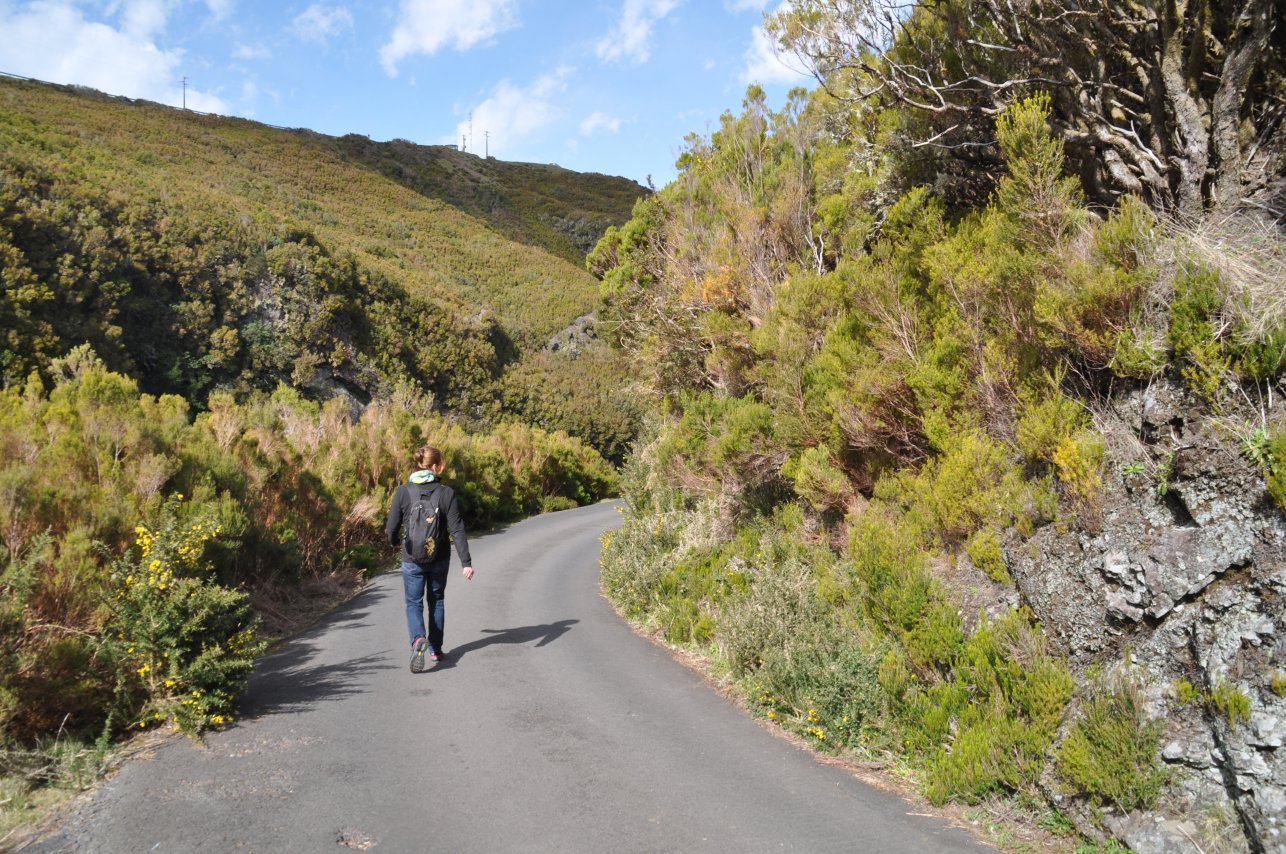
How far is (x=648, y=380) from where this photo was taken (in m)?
14.6

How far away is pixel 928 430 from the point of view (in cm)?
637

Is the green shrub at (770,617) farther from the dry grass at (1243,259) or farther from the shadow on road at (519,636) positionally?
the dry grass at (1243,259)

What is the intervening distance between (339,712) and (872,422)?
16.9 ft

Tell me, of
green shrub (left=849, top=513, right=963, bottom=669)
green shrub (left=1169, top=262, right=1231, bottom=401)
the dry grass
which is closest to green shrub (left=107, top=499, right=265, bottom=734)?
green shrub (left=849, top=513, right=963, bottom=669)

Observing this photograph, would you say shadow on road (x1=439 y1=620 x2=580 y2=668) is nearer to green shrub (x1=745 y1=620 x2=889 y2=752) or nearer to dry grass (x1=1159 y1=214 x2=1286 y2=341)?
green shrub (x1=745 y1=620 x2=889 y2=752)

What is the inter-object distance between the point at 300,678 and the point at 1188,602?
6495mm

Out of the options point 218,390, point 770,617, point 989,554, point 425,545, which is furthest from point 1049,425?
point 218,390

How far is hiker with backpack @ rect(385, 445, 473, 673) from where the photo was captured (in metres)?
6.82

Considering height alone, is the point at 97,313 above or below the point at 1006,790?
above

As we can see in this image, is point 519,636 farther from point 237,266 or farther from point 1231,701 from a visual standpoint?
point 237,266

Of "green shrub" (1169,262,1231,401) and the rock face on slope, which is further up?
"green shrub" (1169,262,1231,401)

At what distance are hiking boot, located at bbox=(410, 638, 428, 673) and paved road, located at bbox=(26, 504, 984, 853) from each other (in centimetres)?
9

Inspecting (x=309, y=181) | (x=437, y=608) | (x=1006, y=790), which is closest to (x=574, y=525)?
(x=437, y=608)

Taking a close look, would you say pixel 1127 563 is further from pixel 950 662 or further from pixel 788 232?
pixel 788 232
